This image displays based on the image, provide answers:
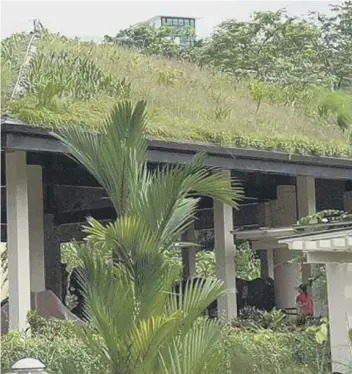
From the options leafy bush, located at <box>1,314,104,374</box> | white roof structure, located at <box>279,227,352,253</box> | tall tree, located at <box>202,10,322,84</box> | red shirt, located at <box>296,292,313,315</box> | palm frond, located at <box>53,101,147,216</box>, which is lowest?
leafy bush, located at <box>1,314,104,374</box>

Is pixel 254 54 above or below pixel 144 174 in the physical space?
above

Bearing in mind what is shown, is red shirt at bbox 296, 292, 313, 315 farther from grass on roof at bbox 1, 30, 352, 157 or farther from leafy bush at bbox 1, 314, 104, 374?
leafy bush at bbox 1, 314, 104, 374

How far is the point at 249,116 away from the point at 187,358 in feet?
22.6

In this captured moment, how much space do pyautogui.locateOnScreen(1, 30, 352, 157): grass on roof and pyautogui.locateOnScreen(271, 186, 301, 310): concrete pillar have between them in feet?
5.43

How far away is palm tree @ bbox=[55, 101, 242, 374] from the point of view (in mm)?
5902

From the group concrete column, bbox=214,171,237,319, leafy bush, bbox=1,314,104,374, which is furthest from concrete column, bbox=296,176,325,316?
leafy bush, bbox=1,314,104,374

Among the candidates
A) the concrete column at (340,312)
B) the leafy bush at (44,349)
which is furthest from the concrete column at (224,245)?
the leafy bush at (44,349)

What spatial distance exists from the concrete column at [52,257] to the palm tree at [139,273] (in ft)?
29.2

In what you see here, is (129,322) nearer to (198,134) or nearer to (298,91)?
(198,134)

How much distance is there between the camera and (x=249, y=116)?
40.5ft

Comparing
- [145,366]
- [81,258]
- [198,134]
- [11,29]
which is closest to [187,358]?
[145,366]

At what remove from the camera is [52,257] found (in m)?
16.2

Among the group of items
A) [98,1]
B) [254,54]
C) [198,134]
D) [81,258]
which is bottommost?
[81,258]

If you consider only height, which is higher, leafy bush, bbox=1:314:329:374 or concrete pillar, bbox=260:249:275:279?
concrete pillar, bbox=260:249:275:279
